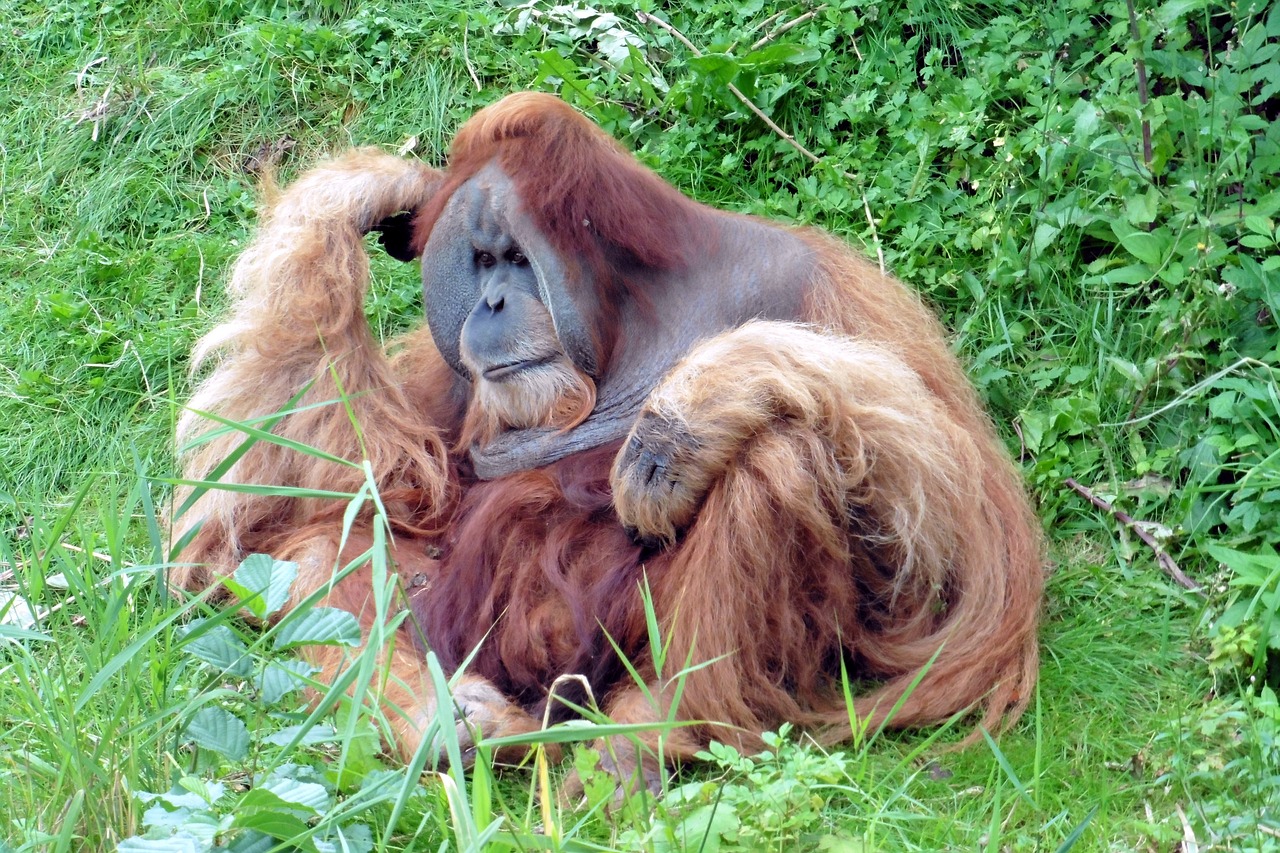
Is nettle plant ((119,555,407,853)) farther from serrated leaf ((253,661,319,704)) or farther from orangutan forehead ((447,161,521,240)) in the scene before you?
orangutan forehead ((447,161,521,240))

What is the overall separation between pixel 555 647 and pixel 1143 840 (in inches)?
45.0

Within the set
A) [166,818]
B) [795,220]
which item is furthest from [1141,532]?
[166,818]

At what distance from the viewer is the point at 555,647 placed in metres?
2.86

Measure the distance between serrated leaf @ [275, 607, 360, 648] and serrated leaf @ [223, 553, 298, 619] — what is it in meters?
0.04

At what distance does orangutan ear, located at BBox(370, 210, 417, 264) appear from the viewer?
335 centimetres

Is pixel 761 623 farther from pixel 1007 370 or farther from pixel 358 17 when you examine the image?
pixel 358 17

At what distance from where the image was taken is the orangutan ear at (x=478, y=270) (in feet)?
9.63

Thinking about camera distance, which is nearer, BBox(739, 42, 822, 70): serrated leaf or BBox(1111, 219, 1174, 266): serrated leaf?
BBox(1111, 219, 1174, 266): serrated leaf

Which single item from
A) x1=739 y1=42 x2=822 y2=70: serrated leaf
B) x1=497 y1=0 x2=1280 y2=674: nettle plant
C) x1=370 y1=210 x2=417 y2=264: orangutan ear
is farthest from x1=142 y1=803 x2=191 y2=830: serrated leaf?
x1=739 y1=42 x2=822 y2=70: serrated leaf

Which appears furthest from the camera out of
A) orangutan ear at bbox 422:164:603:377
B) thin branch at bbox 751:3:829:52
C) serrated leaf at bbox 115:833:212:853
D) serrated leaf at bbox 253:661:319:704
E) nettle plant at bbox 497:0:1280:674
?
thin branch at bbox 751:3:829:52

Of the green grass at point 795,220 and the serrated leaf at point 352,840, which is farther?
the green grass at point 795,220

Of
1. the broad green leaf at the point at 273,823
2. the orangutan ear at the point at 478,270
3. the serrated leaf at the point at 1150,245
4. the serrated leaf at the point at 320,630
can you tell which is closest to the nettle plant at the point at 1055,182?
the serrated leaf at the point at 1150,245

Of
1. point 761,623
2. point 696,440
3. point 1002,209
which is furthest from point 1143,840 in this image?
point 1002,209

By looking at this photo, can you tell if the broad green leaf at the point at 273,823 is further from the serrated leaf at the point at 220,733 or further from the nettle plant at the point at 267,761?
the serrated leaf at the point at 220,733
